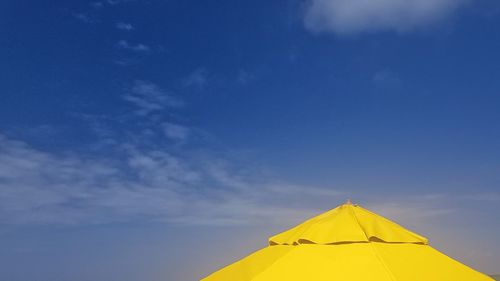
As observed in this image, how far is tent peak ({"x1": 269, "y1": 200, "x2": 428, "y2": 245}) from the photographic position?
7121mm

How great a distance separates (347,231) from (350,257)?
0.47 meters

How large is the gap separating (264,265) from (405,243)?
2.21 metres

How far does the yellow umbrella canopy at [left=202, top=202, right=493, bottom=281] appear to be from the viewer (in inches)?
262

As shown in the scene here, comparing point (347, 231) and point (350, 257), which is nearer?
point (350, 257)

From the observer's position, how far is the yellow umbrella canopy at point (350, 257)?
665cm

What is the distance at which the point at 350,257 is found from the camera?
6836 millimetres

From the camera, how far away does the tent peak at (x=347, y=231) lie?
712 centimetres

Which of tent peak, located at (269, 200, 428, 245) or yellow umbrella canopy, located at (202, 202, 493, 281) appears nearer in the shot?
yellow umbrella canopy, located at (202, 202, 493, 281)

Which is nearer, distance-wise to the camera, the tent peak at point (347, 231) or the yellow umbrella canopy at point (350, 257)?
the yellow umbrella canopy at point (350, 257)

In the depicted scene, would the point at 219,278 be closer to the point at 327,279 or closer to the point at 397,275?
the point at 327,279

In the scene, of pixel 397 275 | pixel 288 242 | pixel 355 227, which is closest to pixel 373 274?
pixel 397 275

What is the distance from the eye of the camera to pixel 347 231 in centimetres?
719

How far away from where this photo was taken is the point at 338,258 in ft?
22.5

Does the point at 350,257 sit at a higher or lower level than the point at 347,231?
lower
